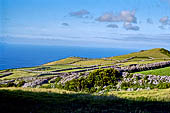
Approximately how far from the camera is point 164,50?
3871 inches

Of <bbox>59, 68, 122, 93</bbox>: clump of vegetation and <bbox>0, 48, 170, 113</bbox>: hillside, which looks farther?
<bbox>59, 68, 122, 93</bbox>: clump of vegetation

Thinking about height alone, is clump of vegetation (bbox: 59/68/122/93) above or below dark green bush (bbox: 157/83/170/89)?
above

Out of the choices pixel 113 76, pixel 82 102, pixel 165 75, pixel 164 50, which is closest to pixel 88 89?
pixel 113 76

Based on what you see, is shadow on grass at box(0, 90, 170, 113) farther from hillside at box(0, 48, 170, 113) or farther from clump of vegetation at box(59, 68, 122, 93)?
clump of vegetation at box(59, 68, 122, 93)

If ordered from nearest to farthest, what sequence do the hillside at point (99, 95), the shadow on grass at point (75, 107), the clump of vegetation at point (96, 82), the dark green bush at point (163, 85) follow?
the shadow on grass at point (75, 107)
the hillside at point (99, 95)
the dark green bush at point (163, 85)
the clump of vegetation at point (96, 82)

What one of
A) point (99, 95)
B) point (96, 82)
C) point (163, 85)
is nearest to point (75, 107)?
point (99, 95)

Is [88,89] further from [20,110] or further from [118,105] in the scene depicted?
[20,110]

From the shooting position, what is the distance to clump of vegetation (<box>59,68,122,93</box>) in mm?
29625

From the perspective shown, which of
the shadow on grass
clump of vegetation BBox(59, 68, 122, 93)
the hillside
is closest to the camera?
the shadow on grass

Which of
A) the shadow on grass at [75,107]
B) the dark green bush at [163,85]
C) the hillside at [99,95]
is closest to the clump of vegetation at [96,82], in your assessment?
the hillside at [99,95]

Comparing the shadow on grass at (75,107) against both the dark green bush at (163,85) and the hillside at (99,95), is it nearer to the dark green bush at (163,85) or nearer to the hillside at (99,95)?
the hillside at (99,95)

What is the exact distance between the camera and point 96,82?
30.7 m

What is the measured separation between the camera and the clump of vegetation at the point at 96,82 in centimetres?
2962

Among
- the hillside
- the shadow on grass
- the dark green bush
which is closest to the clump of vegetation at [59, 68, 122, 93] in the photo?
the hillside
